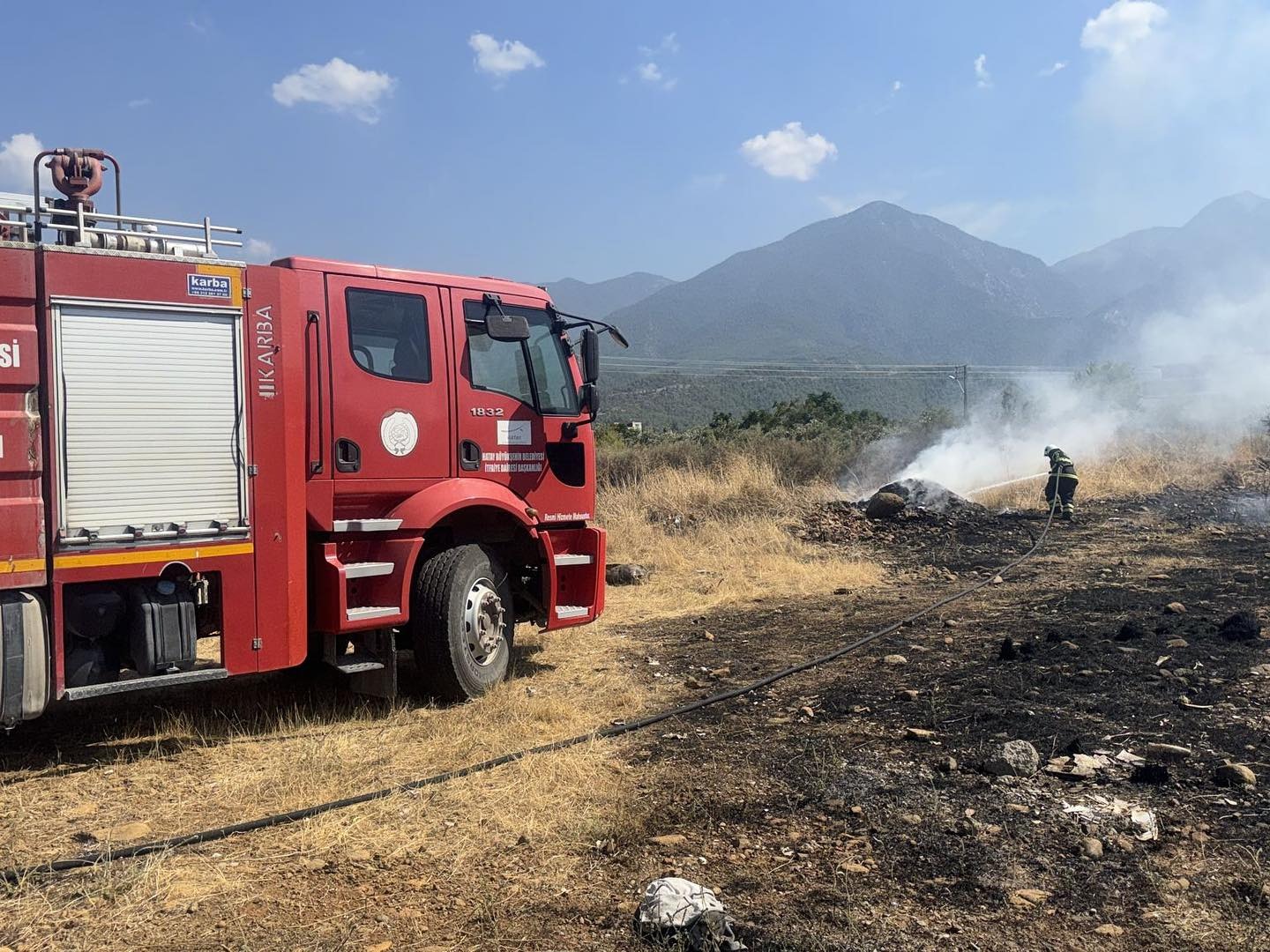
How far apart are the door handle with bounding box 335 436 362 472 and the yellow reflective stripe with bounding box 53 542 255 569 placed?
79cm

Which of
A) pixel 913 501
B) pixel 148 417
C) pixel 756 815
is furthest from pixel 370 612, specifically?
pixel 913 501

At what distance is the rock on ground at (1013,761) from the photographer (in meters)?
4.45

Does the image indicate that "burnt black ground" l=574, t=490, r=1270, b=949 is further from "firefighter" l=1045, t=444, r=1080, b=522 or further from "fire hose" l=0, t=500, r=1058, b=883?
"firefighter" l=1045, t=444, r=1080, b=522

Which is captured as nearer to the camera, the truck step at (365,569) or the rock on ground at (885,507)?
the truck step at (365,569)

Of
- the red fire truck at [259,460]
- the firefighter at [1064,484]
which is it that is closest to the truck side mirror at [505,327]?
the red fire truck at [259,460]

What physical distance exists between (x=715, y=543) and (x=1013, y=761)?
956cm

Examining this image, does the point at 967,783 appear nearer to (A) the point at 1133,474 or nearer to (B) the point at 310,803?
(B) the point at 310,803

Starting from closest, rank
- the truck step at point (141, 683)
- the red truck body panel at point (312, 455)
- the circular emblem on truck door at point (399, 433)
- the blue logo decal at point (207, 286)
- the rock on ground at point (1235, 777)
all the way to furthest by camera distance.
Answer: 1. the rock on ground at point (1235, 777)
2. the red truck body panel at point (312, 455)
3. the truck step at point (141, 683)
4. the blue logo decal at point (207, 286)
5. the circular emblem on truck door at point (399, 433)

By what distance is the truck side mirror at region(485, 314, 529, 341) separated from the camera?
640cm

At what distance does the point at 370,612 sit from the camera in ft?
19.0

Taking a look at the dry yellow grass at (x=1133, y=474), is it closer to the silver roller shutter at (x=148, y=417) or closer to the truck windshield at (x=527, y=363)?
the truck windshield at (x=527, y=363)

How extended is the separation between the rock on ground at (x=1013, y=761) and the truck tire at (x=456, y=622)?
3307 mm

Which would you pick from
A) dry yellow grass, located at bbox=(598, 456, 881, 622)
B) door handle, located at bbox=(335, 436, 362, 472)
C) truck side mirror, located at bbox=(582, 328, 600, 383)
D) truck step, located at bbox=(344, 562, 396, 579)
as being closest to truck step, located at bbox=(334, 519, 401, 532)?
truck step, located at bbox=(344, 562, 396, 579)

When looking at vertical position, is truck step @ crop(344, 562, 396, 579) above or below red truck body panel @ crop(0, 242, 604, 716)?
below
